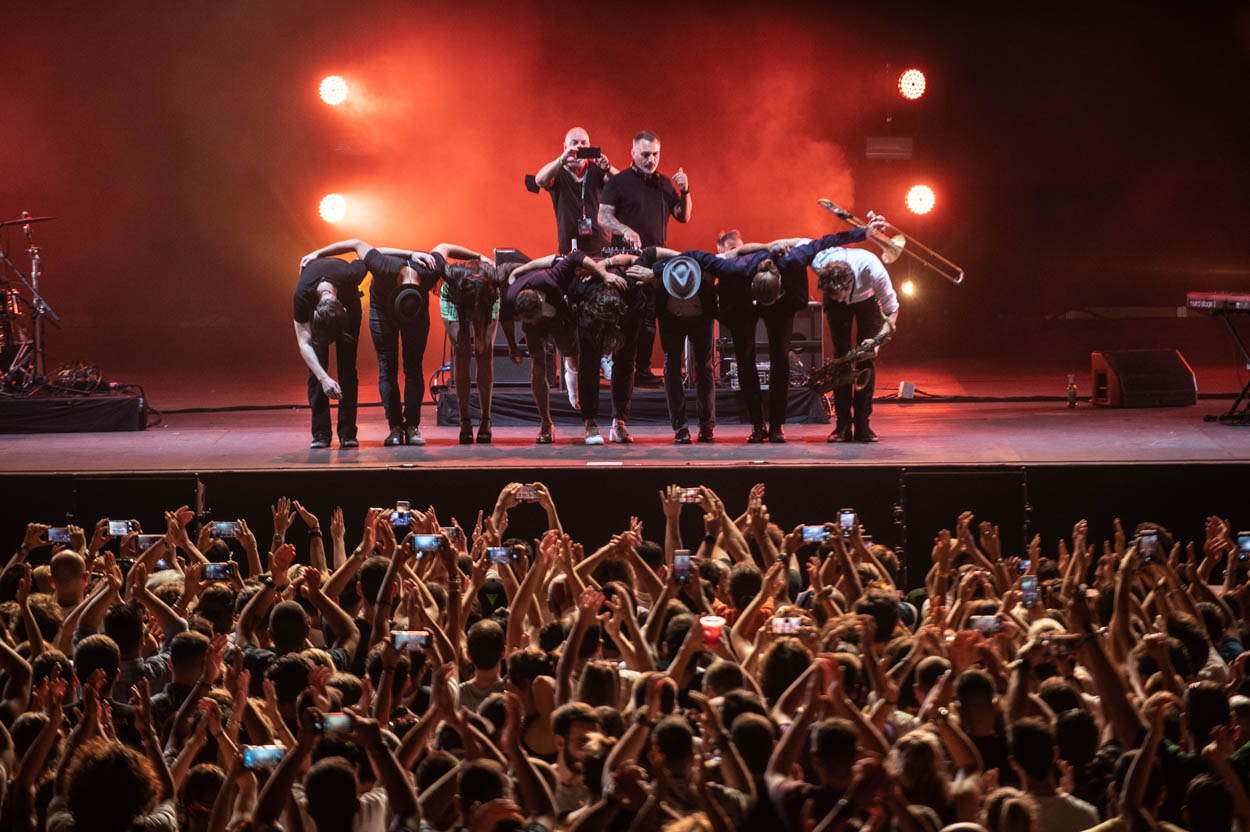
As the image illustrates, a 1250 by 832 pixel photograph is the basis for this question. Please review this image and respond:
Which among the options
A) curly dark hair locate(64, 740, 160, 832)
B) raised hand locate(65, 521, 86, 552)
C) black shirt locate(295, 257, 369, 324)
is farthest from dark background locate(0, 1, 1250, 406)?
curly dark hair locate(64, 740, 160, 832)

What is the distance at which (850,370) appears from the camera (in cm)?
685

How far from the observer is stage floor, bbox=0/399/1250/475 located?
6.16 metres

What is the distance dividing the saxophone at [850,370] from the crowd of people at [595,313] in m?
0.02

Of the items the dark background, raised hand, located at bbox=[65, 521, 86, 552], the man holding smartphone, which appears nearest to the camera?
raised hand, located at bbox=[65, 521, 86, 552]

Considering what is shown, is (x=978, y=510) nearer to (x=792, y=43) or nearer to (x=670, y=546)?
(x=670, y=546)

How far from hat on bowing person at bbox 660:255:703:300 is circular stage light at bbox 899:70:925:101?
230 inches

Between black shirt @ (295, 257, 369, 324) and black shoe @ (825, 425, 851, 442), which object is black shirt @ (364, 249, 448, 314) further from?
black shoe @ (825, 425, 851, 442)

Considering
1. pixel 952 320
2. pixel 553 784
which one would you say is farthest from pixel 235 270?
pixel 553 784

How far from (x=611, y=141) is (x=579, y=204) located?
444 centimetres

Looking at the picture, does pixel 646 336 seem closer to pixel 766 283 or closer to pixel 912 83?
pixel 766 283

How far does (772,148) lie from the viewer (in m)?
12.9

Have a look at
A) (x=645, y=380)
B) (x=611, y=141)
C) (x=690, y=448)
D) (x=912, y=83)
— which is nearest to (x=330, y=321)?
(x=690, y=448)

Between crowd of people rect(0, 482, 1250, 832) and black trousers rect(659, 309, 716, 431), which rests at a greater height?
black trousers rect(659, 309, 716, 431)

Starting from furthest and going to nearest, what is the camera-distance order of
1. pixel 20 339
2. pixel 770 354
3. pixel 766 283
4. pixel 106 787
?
1. pixel 20 339
2. pixel 770 354
3. pixel 766 283
4. pixel 106 787
